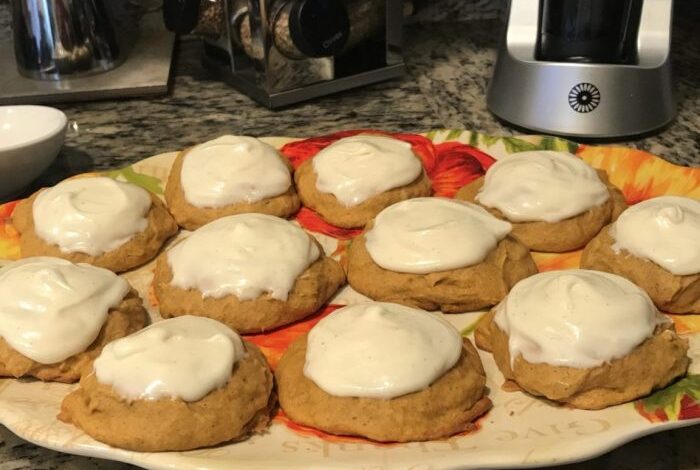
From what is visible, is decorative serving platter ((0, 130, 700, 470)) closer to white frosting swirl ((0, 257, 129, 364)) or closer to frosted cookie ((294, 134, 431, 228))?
white frosting swirl ((0, 257, 129, 364))

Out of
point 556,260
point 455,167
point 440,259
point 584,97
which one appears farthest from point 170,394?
point 584,97

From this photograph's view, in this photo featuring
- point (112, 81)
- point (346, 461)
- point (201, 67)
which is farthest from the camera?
point (201, 67)

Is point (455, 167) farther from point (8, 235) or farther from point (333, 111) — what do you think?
point (8, 235)

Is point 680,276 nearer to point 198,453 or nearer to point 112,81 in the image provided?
A: point 198,453

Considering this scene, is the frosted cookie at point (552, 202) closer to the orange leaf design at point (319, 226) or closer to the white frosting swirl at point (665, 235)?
the white frosting swirl at point (665, 235)

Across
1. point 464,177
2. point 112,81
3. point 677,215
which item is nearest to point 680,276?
point 677,215

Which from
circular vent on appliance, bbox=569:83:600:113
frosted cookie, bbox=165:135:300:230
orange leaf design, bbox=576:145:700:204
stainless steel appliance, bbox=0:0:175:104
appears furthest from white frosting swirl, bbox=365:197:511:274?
stainless steel appliance, bbox=0:0:175:104

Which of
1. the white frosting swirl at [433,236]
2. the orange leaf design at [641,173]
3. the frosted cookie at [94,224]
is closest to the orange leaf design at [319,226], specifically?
the white frosting swirl at [433,236]
